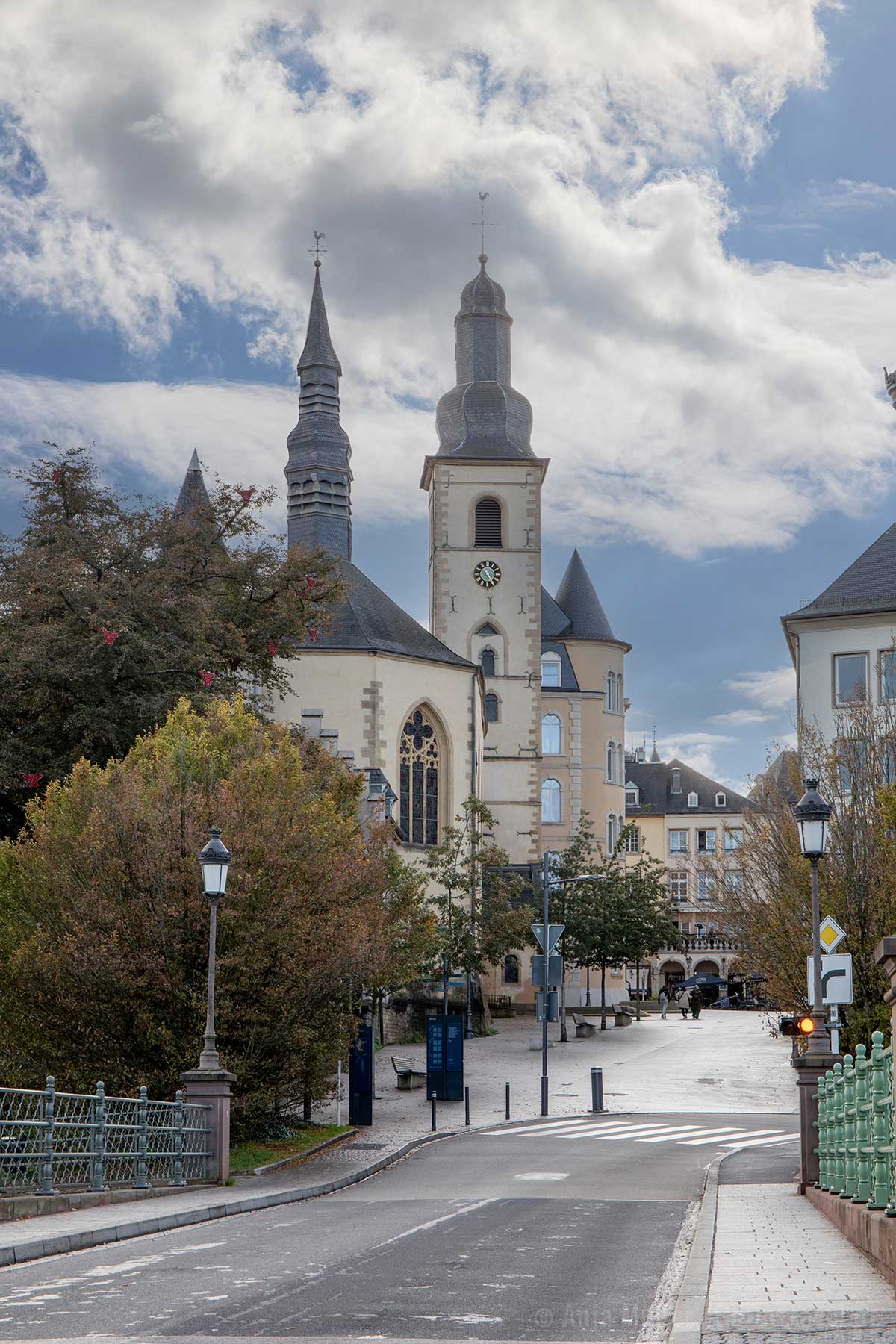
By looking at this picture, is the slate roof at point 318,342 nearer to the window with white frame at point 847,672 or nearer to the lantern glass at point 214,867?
the window with white frame at point 847,672

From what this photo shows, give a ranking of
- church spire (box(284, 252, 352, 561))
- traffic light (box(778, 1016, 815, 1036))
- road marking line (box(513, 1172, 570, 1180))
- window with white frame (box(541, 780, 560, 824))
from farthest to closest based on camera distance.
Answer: window with white frame (box(541, 780, 560, 824))
church spire (box(284, 252, 352, 561))
road marking line (box(513, 1172, 570, 1180))
traffic light (box(778, 1016, 815, 1036))

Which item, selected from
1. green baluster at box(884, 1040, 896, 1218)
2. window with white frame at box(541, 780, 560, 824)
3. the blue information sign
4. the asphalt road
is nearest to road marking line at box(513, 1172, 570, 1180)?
the asphalt road

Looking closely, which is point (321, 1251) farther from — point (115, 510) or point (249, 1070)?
point (115, 510)

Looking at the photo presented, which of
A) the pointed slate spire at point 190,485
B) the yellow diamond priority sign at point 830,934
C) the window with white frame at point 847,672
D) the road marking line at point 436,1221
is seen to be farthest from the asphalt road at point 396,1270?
the pointed slate spire at point 190,485

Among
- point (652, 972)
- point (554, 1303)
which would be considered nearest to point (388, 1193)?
point (554, 1303)

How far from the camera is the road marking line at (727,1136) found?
88.4 ft

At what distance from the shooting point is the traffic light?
17.5m

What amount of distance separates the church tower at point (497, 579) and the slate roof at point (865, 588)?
19326 mm

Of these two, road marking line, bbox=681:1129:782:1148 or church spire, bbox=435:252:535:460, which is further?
church spire, bbox=435:252:535:460

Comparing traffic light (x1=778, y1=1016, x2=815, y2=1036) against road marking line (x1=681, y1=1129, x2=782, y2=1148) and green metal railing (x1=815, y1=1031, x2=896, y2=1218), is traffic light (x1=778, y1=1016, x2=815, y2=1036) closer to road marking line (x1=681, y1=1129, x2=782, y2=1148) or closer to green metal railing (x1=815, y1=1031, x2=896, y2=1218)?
green metal railing (x1=815, y1=1031, x2=896, y2=1218)

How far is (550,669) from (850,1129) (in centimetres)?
6305

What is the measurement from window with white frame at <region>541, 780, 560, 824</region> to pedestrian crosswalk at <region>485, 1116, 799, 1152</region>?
39.9 m

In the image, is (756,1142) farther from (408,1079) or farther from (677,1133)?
(408,1079)

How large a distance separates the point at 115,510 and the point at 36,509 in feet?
5.33
